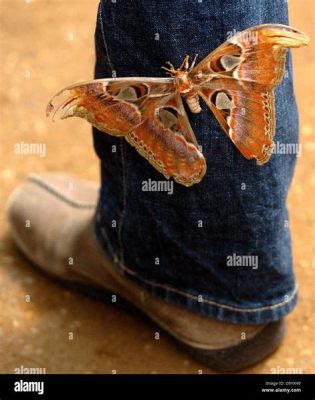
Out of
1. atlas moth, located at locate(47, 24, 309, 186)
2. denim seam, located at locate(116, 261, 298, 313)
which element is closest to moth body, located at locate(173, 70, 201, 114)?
atlas moth, located at locate(47, 24, 309, 186)

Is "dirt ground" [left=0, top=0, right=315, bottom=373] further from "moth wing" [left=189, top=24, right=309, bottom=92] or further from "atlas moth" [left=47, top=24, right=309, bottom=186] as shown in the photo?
"moth wing" [left=189, top=24, right=309, bottom=92]

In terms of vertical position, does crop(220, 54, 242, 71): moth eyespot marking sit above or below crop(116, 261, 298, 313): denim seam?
above

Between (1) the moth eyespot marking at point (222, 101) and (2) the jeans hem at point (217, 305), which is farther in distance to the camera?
(2) the jeans hem at point (217, 305)

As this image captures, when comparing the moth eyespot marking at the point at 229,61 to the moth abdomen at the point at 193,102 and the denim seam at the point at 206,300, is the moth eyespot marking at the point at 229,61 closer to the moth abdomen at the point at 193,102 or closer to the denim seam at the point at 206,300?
the moth abdomen at the point at 193,102

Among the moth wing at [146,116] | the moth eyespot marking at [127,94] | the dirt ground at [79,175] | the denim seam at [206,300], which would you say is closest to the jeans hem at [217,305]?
the denim seam at [206,300]

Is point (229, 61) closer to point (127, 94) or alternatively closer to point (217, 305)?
point (127, 94)

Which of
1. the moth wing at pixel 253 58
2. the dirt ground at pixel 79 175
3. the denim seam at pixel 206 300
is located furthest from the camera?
the dirt ground at pixel 79 175
